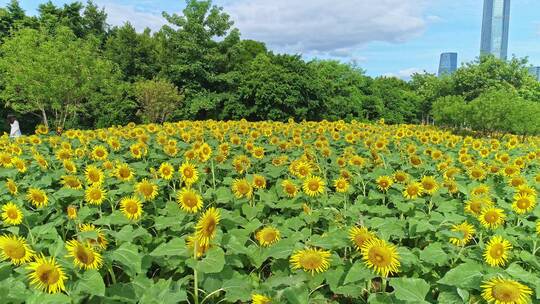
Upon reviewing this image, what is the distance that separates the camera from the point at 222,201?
2914 mm

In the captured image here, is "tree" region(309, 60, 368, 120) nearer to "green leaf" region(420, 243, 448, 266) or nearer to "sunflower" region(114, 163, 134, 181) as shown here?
"sunflower" region(114, 163, 134, 181)

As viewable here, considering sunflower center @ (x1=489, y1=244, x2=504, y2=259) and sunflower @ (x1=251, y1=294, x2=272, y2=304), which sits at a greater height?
sunflower center @ (x1=489, y1=244, x2=504, y2=259)

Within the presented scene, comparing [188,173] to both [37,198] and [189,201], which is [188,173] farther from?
[37,198]

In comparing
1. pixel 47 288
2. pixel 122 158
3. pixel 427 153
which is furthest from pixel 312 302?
pixel 427 153

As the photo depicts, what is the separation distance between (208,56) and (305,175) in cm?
2254

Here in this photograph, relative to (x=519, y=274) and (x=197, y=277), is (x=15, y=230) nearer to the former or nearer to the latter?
(x=197, y=277)

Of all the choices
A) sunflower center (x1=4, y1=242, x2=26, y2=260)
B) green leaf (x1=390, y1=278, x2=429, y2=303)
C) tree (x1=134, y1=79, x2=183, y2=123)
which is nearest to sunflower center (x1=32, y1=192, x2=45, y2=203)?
sunflower center (x1=4, y1=242, x2=26, y2=260)

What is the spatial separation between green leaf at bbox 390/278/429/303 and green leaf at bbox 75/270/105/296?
1.09m

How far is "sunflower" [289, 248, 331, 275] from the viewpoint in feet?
6.08

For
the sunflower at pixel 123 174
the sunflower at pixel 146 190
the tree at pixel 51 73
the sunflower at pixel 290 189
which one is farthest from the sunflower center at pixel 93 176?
the tree at pixel 51 73

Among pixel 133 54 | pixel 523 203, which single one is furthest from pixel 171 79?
pixel 523 203

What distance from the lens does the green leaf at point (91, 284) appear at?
1.59 metres

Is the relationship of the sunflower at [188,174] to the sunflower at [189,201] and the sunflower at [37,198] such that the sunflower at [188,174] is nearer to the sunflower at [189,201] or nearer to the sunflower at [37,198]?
the sunflower at [189,201]

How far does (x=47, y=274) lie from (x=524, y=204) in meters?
2.66
